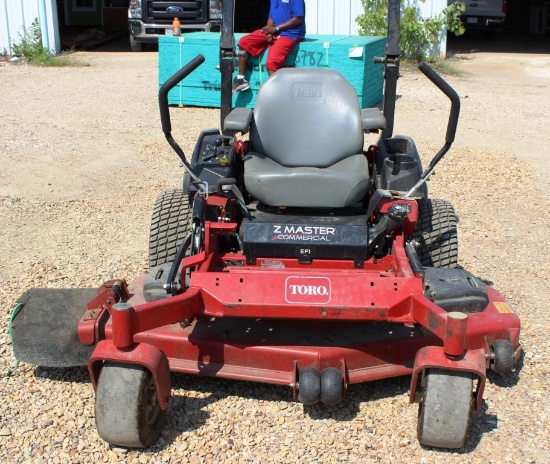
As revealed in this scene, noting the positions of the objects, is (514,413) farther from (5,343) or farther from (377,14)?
(377,14)

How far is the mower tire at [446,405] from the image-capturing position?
3.05 meters

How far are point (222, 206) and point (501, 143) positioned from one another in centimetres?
544

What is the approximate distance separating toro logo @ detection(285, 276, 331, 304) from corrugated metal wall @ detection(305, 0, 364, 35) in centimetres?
1066

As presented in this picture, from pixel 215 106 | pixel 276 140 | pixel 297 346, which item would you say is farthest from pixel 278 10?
pixel 297 346

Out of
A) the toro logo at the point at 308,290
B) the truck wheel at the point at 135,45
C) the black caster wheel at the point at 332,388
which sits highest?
the toro logo at the point at 308,290

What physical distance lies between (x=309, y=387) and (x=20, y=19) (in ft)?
40.5

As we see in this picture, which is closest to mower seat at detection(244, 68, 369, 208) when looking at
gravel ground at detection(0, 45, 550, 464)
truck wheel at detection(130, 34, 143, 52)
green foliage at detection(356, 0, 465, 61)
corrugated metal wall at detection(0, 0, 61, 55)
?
gravel ground at detection(0, 45, 550, 464)

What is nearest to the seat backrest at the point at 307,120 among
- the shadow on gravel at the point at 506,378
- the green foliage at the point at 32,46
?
the shadow on gravel at the point at 506,378

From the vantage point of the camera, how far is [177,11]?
1427 centimetres

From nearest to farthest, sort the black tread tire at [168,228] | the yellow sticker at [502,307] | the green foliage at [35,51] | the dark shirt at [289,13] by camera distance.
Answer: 1. the yellow sticker at [502,307]
2. the black tread tire at [168,228]
3. the dark shirt at [289,13]
4. the green foliage at [35,51]

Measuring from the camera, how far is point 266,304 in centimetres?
319

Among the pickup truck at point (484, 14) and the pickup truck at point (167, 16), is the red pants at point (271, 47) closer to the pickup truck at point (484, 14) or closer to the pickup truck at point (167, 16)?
the pickup truck at point (167, 16)

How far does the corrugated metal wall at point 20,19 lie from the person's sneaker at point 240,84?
571 centimetres

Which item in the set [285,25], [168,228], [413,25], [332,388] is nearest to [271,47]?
[285,25]
